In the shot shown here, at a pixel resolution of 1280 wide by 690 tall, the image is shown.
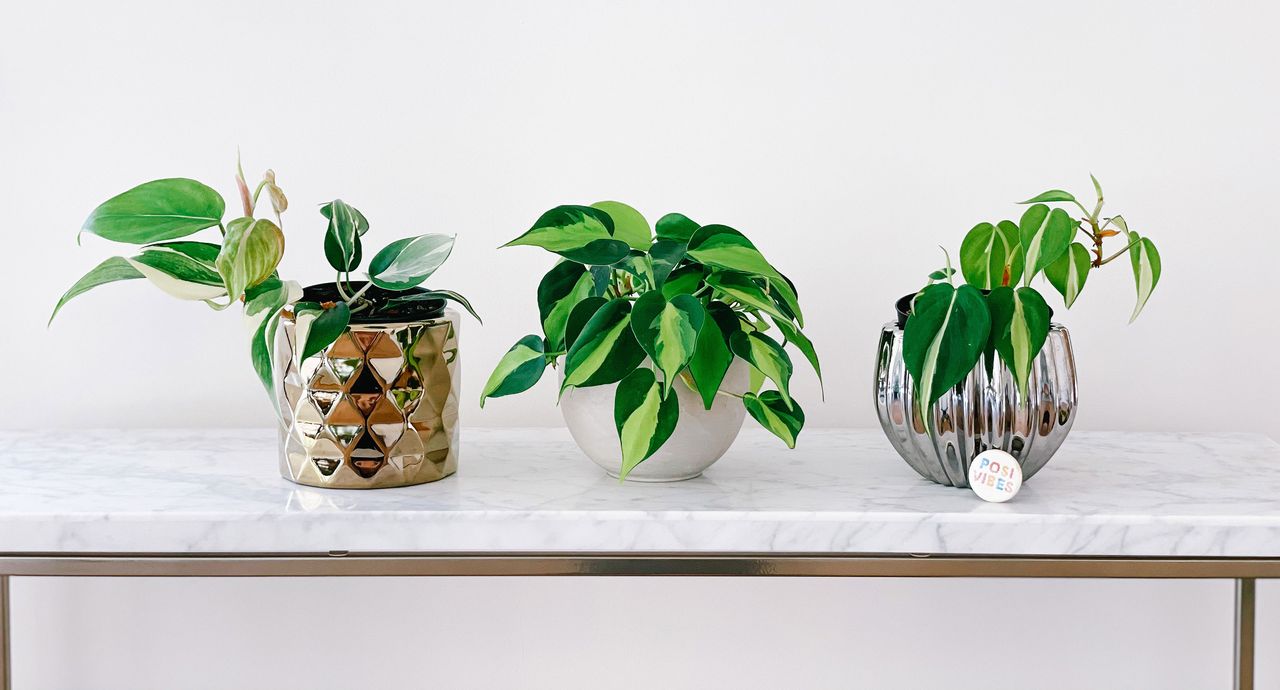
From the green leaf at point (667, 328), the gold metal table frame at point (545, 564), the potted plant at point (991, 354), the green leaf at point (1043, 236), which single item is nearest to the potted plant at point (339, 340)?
the gold metal table frame at point (545, 564)

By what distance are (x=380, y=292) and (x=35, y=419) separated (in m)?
0.60

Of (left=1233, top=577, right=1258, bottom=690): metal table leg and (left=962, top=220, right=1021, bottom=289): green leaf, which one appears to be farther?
(left=1233, top=577, right=1258, bottom=690): metal table leg

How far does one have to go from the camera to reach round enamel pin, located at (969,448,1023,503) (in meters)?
0.88

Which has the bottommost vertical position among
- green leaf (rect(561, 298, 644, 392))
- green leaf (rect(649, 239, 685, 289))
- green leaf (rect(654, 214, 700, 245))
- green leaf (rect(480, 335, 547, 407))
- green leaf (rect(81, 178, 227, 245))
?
green leaf (rect(480, 335, 547, 407))

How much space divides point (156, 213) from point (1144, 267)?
0.87 metres

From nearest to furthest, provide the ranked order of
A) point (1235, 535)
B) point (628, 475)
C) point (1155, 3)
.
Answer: point (1235, 535), point (628, 475), point (1155, 3)

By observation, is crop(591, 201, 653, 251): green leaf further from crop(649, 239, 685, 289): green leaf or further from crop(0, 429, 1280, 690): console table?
crop(0, 429, 1280, 690): console table

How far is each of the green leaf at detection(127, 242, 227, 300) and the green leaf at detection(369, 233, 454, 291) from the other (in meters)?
0.13

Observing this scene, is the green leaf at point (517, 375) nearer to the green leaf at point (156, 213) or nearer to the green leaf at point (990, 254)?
the green leaf at point (156, 213)

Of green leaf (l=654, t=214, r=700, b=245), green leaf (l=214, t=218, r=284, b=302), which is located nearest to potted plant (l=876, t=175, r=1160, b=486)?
green leaf (l=654, t=214, r=700, b=245)

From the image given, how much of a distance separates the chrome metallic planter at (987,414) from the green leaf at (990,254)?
0.07 m

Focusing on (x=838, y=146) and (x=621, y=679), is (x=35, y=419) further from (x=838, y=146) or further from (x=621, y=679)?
(x=838, y=146)

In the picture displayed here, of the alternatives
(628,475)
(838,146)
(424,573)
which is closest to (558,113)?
(838,146)

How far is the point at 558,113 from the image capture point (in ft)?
4.09
